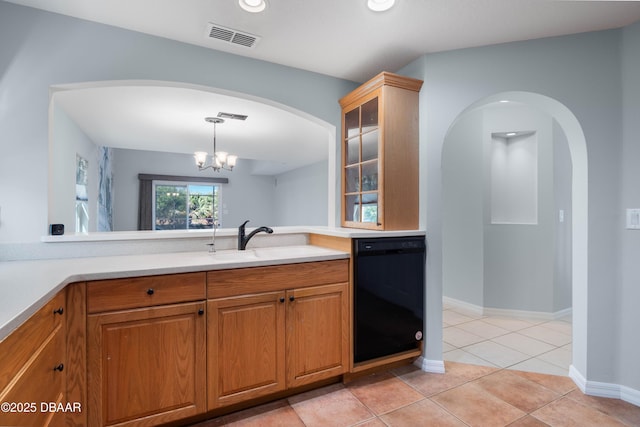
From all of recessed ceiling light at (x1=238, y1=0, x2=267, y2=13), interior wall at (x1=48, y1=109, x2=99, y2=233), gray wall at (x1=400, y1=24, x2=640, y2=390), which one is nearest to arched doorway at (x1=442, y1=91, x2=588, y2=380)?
gray wall at (x1=400, y1=24, x2=640, y2=390)

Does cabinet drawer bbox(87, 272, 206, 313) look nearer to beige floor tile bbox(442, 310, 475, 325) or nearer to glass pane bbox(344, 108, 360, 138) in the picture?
glass pane bbox(344, 108, 360, 138)

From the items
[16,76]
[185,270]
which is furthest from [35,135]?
[185,270]

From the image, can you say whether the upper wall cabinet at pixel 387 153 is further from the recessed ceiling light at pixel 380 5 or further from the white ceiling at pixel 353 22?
the recessed ceiling light at pixel 380 5

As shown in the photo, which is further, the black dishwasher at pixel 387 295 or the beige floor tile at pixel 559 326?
the beige floor tile at pixel 559 326

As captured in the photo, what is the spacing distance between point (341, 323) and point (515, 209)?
8.85ft

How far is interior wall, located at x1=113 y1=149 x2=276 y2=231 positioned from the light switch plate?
8.17 metres

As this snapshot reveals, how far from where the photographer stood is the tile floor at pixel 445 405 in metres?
1.73

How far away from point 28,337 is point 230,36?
197 centimetres

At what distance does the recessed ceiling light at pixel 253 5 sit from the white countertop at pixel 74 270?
1480 mm

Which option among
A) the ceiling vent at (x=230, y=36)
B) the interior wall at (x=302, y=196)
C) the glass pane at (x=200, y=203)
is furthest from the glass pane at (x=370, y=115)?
the glass pane at (x=200, y=203)

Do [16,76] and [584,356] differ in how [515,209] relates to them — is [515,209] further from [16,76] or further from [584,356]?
[16,76]

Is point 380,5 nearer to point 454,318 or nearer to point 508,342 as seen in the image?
point 508,342

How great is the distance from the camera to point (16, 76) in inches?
69.7

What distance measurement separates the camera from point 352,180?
2.67 meters
